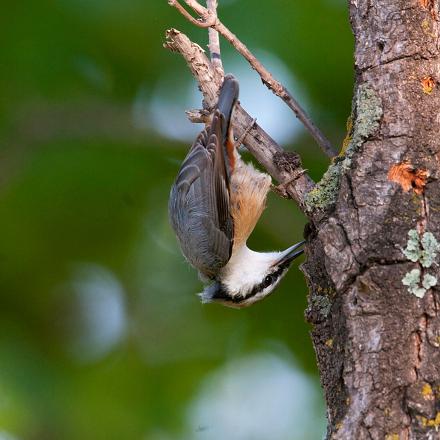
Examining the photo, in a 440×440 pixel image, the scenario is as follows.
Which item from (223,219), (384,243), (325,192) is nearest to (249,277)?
(223,219)

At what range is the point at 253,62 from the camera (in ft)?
9.11

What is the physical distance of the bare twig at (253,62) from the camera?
2686 millimetres

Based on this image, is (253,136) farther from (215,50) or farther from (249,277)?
(249,277)

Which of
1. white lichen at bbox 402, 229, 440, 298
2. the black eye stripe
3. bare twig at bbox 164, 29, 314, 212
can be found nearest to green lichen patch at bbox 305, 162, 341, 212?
bare twig at bbox 164, 29, 314, 212

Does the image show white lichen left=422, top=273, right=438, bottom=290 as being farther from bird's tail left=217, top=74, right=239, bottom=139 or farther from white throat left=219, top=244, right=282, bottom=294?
white throat left=219, top=244, right=282, bottom=294

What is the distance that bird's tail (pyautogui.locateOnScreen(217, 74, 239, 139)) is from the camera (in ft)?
9.78

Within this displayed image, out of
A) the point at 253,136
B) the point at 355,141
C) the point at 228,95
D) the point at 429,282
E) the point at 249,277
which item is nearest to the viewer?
the point at 429,282

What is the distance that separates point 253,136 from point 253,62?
0.84ft

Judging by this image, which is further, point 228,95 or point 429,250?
point 228,95

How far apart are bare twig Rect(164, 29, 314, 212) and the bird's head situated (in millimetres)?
728

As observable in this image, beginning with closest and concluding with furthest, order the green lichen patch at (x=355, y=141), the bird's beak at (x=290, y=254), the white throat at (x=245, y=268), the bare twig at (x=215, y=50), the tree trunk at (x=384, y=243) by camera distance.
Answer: the tree trunk at (x=384, y=243)
the green lichen patch at (x=355, y=141)
the bare twig at (x=215, y=50)
the bird's beak at (x=290, y=254)
the white throat at (x=245, y=268)

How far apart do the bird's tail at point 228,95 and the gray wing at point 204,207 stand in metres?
0.25

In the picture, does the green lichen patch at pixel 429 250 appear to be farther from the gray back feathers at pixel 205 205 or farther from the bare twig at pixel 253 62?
the gray back feathers at pixel 205 205

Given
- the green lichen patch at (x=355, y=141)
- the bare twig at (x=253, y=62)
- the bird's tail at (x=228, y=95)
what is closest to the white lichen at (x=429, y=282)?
the green lichen patch at (x=355, y=141)
